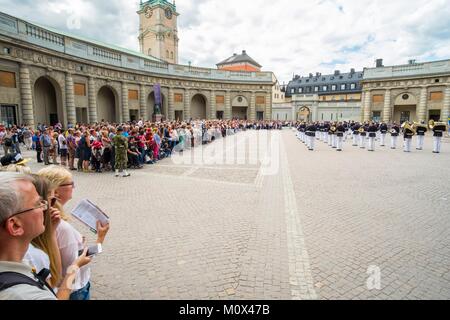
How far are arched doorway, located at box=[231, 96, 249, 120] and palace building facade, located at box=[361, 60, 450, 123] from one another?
21.5 metres

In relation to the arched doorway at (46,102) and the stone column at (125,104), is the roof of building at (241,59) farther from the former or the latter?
the arched doorway at (46,102)

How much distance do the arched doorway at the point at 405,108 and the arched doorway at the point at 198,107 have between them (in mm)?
33085

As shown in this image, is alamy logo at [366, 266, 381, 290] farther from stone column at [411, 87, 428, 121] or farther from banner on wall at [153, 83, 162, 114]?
stone column at [411, 87, 428, 121]

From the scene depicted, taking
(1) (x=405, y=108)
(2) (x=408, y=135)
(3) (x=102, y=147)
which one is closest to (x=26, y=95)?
(3) (x=102, y=147)

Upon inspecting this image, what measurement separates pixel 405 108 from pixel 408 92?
2743 mm

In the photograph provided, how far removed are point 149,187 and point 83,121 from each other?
80.5 feet

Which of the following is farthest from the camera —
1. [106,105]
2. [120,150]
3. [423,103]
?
[423,103]

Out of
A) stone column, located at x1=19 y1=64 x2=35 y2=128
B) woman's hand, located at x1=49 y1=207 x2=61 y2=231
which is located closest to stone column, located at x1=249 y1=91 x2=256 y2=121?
stone column, located at x1=19 y1=64 x2=35 y2=128

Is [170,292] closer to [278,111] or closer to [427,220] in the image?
[427,220]

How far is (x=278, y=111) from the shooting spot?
2490 inches

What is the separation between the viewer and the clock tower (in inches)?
2333

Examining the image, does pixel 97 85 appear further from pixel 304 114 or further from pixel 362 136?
pixel 304 114

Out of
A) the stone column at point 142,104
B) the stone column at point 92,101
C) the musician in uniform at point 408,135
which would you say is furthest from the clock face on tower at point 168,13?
the musician in uniform at point 408,135

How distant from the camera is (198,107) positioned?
5031cm
